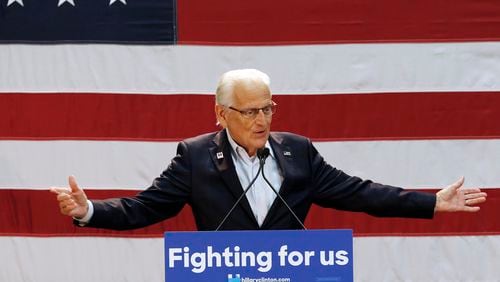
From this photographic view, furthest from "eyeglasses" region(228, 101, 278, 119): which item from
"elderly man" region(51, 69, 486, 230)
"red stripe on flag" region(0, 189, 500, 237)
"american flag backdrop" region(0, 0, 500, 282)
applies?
"red stripe on flag" region(0, 189, 500, 237)

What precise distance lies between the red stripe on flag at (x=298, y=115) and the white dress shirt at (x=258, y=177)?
4.40ft

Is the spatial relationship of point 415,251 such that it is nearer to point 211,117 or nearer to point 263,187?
point 211,117

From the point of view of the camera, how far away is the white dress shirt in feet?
9.31

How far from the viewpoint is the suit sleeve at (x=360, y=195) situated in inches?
116

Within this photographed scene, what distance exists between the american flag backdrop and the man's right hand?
62.8 inches

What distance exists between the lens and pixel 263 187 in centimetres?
287

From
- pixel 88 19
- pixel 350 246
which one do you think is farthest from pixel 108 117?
pixel 350 246

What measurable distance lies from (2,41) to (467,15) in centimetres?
202

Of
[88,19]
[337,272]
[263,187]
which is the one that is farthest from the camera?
[88,19]

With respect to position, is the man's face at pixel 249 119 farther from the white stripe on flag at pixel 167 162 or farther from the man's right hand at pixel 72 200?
the white stripe on flag at pixel 167 162

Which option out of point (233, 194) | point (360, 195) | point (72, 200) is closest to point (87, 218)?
point (72, 200)

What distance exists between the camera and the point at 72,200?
263cm

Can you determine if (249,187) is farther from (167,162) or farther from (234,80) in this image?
(167,162)

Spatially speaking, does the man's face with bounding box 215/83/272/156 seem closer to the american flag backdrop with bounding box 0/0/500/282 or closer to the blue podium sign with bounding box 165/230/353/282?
the blue podium sign with bounding box 165/230/353/282
